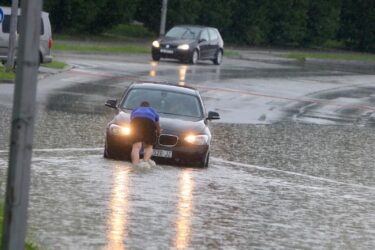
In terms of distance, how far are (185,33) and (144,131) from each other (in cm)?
2971

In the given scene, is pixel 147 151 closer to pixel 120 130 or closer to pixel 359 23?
pixel 120 130

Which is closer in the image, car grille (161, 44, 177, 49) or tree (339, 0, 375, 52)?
car grille (161, 44, 177, 49)

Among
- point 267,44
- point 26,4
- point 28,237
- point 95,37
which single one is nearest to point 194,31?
point 95,37

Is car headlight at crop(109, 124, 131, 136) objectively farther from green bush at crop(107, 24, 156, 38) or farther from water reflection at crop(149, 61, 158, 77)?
green bush at crop(107, 24, 156, 38)

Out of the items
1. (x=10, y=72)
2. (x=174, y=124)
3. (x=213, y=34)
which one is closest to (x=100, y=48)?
(x=213, y=34)

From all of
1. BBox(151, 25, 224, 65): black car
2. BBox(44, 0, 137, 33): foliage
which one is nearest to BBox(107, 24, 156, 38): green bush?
BBox(44, 0, 137, 33): foliage

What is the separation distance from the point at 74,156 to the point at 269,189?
3.72 meters

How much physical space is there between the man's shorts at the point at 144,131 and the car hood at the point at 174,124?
2.31 feet

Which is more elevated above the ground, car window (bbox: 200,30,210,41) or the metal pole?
the metal pole

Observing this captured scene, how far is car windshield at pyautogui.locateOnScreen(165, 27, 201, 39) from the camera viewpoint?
46.8 m

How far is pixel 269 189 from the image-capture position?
54.4 ft

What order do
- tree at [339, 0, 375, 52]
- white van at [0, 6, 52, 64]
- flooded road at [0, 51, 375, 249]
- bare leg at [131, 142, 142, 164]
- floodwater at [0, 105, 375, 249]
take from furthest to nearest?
tree at [339, 0, 375, 52] → white van at [0, 6, 52, 64] → bare leg at [131, 142, 142, 164] → flooded road at [0, 51, 375, 249] → floodwater at [0, 105, 375, 249]

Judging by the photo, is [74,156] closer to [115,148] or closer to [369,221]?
[115,148]

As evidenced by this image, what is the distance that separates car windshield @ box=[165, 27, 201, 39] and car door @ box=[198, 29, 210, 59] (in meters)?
0.24
